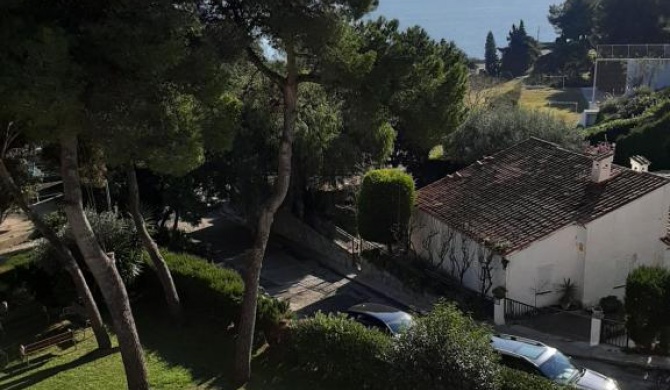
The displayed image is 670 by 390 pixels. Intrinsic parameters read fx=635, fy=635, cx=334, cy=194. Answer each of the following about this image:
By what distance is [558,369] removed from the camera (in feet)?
44.0

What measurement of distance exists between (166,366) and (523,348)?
8252 mm

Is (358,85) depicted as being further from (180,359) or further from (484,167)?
(484,167)

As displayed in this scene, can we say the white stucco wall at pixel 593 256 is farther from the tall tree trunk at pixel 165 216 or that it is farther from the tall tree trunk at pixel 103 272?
the tall tree trunk at pixel 165 216

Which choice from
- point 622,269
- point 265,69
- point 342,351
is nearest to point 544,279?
point 622,269

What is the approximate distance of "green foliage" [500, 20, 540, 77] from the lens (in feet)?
365

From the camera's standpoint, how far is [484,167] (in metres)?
24.4

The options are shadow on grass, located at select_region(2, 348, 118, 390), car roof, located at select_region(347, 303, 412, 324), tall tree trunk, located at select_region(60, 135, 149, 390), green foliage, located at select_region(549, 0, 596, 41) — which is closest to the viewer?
tall tree trunk, located at select_region(60, 135, 149, 390)

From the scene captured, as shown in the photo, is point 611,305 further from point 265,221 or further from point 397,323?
point 265,221

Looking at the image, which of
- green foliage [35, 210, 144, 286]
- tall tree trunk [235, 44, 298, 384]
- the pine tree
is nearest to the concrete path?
tall tree trunk [235, 44, 298, 384]

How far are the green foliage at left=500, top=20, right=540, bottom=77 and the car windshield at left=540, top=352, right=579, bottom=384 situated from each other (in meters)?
103

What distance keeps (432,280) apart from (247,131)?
9426 mm

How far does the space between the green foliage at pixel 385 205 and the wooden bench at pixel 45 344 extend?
10.7 metres

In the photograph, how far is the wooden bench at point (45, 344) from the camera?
15.9 meters

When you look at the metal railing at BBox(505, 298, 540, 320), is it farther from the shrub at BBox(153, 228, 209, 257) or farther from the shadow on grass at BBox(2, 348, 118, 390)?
the shrub at BBox(153, 228, 209, 257)
